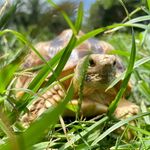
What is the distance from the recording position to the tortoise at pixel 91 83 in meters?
1.04

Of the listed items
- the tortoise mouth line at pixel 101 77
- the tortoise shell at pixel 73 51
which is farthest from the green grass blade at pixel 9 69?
the tortoise shell at pixel 73 51

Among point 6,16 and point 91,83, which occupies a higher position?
point 6,16

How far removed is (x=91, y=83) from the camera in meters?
1.09

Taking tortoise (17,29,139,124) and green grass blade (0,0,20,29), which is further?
tortoise (17,29,139,124)

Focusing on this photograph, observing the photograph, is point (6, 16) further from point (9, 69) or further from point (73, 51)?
point (73, 51)

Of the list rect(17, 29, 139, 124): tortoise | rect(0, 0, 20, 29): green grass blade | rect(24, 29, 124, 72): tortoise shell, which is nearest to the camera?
rect(0, 0, 20, 29): green grass blade

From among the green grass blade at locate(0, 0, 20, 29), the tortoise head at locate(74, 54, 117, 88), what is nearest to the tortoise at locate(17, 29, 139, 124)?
the tortoise head at locate(74, 54, 117, 88)

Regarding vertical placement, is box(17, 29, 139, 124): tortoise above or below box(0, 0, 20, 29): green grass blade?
below

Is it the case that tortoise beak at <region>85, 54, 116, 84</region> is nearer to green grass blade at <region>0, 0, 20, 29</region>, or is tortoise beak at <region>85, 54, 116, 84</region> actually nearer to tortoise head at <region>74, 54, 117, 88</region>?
tortoise head at <region>74, 54, 117, 88</region>

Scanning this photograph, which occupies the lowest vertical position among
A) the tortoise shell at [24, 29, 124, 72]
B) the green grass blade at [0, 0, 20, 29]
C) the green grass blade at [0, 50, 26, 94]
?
the tortoise shell at [24, 29, 124, 72]

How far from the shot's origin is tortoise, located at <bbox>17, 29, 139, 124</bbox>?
104cm

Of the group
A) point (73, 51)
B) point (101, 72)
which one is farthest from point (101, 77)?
point (73, 51)

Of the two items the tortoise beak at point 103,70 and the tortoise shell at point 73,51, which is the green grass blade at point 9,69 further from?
the tortoise shell at point 73,51

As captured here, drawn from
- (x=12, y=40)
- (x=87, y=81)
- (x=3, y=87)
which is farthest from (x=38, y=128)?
(x=12, y=40)
